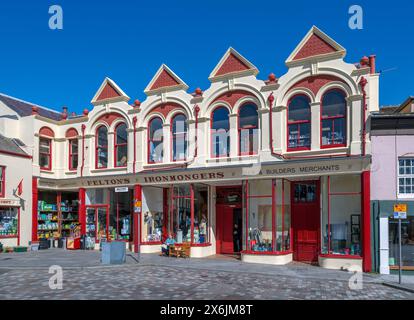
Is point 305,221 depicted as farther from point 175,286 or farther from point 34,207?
point 34,207

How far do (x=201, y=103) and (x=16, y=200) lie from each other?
11.5 meters

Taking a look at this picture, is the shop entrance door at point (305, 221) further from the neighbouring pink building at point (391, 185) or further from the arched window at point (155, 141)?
the arched window at point (155, 141)

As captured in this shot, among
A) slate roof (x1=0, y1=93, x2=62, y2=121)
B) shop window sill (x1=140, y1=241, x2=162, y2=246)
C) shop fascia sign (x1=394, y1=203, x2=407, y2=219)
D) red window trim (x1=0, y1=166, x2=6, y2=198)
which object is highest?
slate roof (x1=0, y1=93, x2=62, y2=121)

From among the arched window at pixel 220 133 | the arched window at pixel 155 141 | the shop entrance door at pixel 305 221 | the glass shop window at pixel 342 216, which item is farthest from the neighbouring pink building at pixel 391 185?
the arched window at pixel 155 141

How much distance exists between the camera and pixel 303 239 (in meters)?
21.4

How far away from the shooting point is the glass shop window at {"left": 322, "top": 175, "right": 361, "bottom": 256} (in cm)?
1934

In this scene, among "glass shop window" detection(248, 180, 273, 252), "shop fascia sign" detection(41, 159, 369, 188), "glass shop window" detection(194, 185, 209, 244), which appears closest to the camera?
"shop fascia sign" detection(41, 159, 369, 188)

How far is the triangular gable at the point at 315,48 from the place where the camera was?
65.1 ft

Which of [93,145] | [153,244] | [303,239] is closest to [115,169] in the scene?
[93,145]

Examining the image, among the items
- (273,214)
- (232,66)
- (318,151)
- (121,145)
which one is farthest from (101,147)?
(318,151)

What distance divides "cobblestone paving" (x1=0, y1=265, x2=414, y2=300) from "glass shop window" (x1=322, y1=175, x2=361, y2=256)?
3402 mm

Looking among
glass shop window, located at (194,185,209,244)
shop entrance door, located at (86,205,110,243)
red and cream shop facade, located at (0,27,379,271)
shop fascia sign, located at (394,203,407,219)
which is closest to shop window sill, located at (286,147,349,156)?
red and cream shop facade, located at (0,27,379,271)

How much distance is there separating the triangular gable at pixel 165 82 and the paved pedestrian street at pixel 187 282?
29.1 feet

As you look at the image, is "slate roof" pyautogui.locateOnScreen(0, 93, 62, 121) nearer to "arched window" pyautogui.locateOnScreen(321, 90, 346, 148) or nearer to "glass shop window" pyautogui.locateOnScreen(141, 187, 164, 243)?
"glass shop window" pyautogui.locateOnScreen(141, 187, 164, 243)
